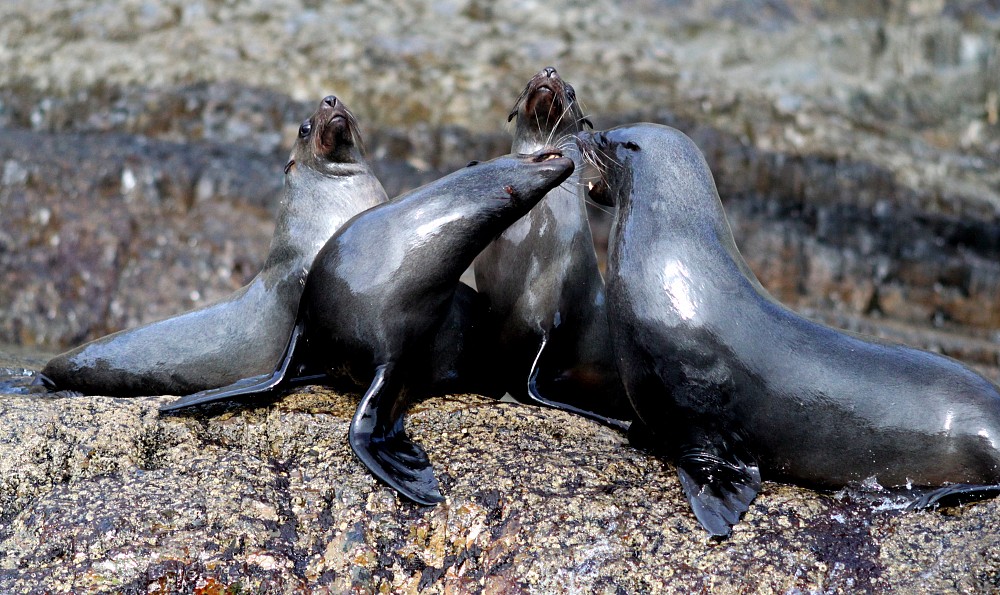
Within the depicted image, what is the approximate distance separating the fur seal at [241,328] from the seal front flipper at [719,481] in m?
2.32

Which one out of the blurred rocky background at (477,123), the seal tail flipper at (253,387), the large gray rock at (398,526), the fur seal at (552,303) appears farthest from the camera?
the blurred rocky background at (477,123)

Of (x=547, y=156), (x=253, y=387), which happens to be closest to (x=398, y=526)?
(x=253, y=387)

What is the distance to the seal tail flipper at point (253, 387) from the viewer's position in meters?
4.50

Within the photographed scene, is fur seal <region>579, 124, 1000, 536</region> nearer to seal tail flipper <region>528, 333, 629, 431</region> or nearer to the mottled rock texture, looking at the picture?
seal tail flipper <region>528, 333, 629, 431</region>

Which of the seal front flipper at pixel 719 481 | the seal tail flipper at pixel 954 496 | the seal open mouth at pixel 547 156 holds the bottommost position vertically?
the seal front flipper at pixel 719 481

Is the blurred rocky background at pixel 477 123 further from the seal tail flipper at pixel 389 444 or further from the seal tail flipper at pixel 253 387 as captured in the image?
the seal tail flipper at pixel 389 444

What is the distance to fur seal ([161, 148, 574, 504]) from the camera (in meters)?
4.71

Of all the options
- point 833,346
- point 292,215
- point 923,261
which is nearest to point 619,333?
point 833,346

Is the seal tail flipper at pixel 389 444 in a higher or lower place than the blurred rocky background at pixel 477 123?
higher

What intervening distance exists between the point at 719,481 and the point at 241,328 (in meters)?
2.73

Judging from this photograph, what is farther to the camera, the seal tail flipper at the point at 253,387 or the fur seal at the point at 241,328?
the fur seal at the point at 241,328

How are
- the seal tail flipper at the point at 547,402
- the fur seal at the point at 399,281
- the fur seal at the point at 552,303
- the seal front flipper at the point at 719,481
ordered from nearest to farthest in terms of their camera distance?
1. the seal front flipper at the point at 719,481
2. the fur seal at the point at 399,281
3. the seal tail flipper at the point at 547,402
4. the fur seal at the point at 552,303

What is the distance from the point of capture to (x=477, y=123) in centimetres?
1159

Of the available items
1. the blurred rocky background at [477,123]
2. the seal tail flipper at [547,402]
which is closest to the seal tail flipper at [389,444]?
the seal tail flipper at [547,402]
